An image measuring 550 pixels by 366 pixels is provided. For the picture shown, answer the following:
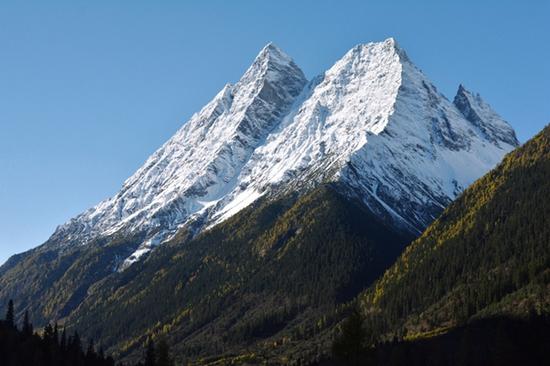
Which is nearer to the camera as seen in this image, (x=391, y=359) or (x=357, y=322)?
(x=357, y=322)

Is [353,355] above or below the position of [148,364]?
below

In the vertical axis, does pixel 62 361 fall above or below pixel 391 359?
above

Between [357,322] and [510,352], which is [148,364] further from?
[510,352]

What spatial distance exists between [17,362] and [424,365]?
97.9 m

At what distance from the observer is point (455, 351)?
19562 centimetres

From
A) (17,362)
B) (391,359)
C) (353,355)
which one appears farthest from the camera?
(391,359)

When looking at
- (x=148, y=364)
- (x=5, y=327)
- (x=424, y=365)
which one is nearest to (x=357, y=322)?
(x=424, y=365)

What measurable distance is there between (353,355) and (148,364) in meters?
63.8

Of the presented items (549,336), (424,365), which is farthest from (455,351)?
(549,336)

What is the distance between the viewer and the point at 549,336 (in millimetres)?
195500

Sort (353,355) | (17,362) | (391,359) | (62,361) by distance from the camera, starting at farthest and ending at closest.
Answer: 1. (391,359)
2. (62,361)
3. (17,362)
4. (353,355)

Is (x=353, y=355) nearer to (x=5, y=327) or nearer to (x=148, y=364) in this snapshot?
(x=148, y=364)

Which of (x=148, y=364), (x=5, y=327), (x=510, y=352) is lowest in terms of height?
(x=510, y=352)

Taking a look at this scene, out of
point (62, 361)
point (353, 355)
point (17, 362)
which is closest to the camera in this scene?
point (353, 355)
